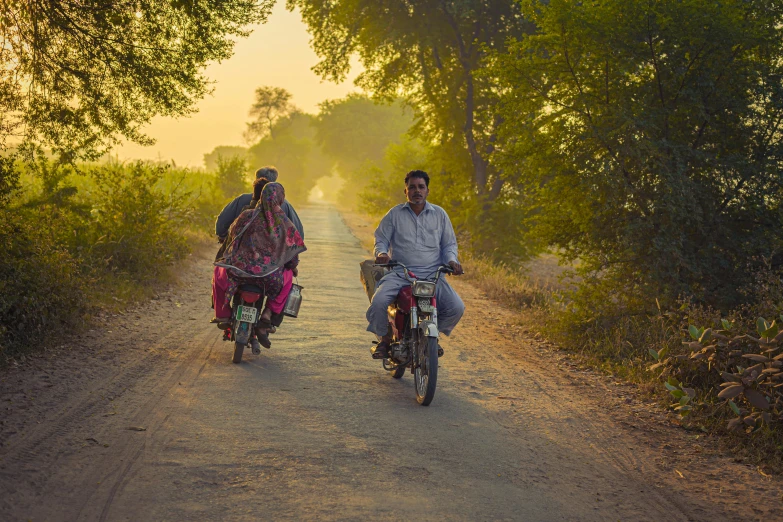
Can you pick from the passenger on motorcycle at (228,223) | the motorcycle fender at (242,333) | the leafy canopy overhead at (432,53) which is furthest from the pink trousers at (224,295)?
the leafy canopy overhead at (432,53)

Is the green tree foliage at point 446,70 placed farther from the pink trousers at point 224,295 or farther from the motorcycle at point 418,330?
the motorcycle at point 418,330

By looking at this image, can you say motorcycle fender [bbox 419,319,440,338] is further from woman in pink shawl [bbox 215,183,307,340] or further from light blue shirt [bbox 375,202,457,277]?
woman in pink shawl [bbox 215,183,307,340]

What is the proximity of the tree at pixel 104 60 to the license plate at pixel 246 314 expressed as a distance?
11.2 ft

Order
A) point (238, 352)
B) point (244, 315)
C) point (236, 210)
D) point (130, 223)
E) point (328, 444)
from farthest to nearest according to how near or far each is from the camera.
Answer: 1. point (130, 223)
2. point (236, 210)
3. point (238, 352)
4. point (244, 315)
5. point (328, 444)

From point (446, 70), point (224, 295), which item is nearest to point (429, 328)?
point (224, 295)

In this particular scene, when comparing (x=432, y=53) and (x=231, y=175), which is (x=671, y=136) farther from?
(x=231, y=175)

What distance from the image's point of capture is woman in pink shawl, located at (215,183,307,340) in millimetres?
7930

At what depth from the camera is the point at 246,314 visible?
7730 millimetres

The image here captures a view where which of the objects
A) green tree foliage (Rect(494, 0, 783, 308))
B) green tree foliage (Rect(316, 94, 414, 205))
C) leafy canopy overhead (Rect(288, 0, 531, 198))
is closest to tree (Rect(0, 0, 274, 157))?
green tree foliage (Rect(494, 0, 783, 308))

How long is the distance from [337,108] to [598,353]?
74518 mm

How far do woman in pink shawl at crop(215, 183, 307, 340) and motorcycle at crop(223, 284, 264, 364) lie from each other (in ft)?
0.32

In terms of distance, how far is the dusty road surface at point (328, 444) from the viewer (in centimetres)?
425

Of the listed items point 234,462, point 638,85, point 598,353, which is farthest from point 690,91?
point 234,462

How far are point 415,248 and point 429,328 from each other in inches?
39.2
